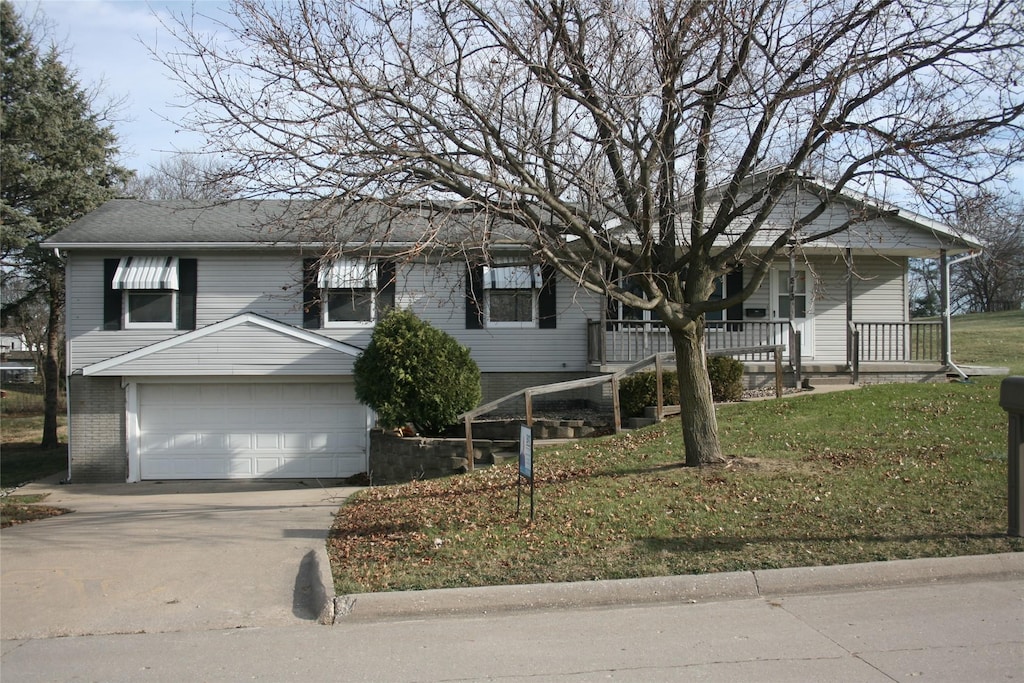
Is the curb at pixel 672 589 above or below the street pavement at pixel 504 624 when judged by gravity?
above

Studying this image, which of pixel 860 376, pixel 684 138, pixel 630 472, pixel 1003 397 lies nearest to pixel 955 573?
pixel 1003 397

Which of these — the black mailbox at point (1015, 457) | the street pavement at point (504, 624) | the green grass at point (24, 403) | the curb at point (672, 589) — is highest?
the black mailbox at point (1015, 457)

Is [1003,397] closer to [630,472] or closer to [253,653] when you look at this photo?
[630,472]

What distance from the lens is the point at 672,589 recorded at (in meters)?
6.59

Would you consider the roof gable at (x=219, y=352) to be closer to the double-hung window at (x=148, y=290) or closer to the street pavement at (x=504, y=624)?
the double-hung window at (x=148, y=290)

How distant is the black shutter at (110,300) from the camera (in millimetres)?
17984

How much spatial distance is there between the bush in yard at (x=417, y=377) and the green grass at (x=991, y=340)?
14.6 metres

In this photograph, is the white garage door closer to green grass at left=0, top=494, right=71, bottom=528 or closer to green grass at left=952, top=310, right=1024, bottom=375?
green grass at left=0, top=494, right=71, bottom=528

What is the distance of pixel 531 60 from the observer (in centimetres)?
942

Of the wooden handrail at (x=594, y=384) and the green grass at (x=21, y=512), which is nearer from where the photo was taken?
the green grass at (x=21, y=512)

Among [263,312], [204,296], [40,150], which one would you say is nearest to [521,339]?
[263,312]

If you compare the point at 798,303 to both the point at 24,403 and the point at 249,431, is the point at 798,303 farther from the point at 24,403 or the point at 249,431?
the point at 24,403

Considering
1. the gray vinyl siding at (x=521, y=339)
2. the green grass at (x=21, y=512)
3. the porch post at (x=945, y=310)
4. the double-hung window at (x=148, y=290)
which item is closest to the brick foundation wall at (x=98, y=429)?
the double-hung window at (x=148, y=290)

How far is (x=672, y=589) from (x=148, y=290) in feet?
49.2
